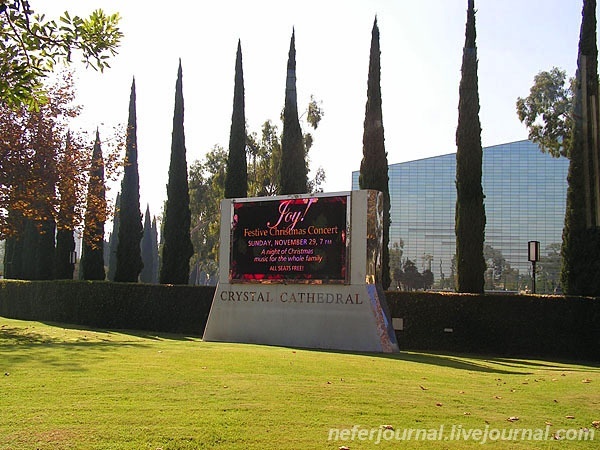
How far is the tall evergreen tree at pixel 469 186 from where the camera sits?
24500mm

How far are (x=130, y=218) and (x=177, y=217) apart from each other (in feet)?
14.2

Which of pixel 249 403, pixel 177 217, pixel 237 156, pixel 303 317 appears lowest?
pixel 249 403

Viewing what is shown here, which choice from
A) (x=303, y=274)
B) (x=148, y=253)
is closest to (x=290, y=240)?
(x=303, y=274)

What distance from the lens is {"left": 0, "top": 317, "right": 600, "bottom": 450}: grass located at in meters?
6.35

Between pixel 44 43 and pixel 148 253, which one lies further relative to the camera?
pixel 148 253

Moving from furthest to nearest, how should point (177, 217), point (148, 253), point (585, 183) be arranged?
point (148, 253) → point (177, 217) → point (585, 183)

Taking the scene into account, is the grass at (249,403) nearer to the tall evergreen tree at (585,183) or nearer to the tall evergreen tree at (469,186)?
the tall evergreen tree at (585,183)

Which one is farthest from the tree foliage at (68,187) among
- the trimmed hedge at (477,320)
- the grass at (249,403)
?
the grass at (249,403)

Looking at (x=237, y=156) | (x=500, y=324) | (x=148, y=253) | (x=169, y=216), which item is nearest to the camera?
(x=500, y=324)

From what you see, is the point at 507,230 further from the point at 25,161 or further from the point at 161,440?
the point at 161,440

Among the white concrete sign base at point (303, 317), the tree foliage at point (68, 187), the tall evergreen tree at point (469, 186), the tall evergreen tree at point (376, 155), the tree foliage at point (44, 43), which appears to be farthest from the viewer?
the tall evergreen tree at point (376, 155)

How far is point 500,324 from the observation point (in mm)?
21703

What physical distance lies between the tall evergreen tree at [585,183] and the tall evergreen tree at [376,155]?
674 centimetres

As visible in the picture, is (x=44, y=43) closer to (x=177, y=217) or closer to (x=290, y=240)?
(x=290, y=240)
